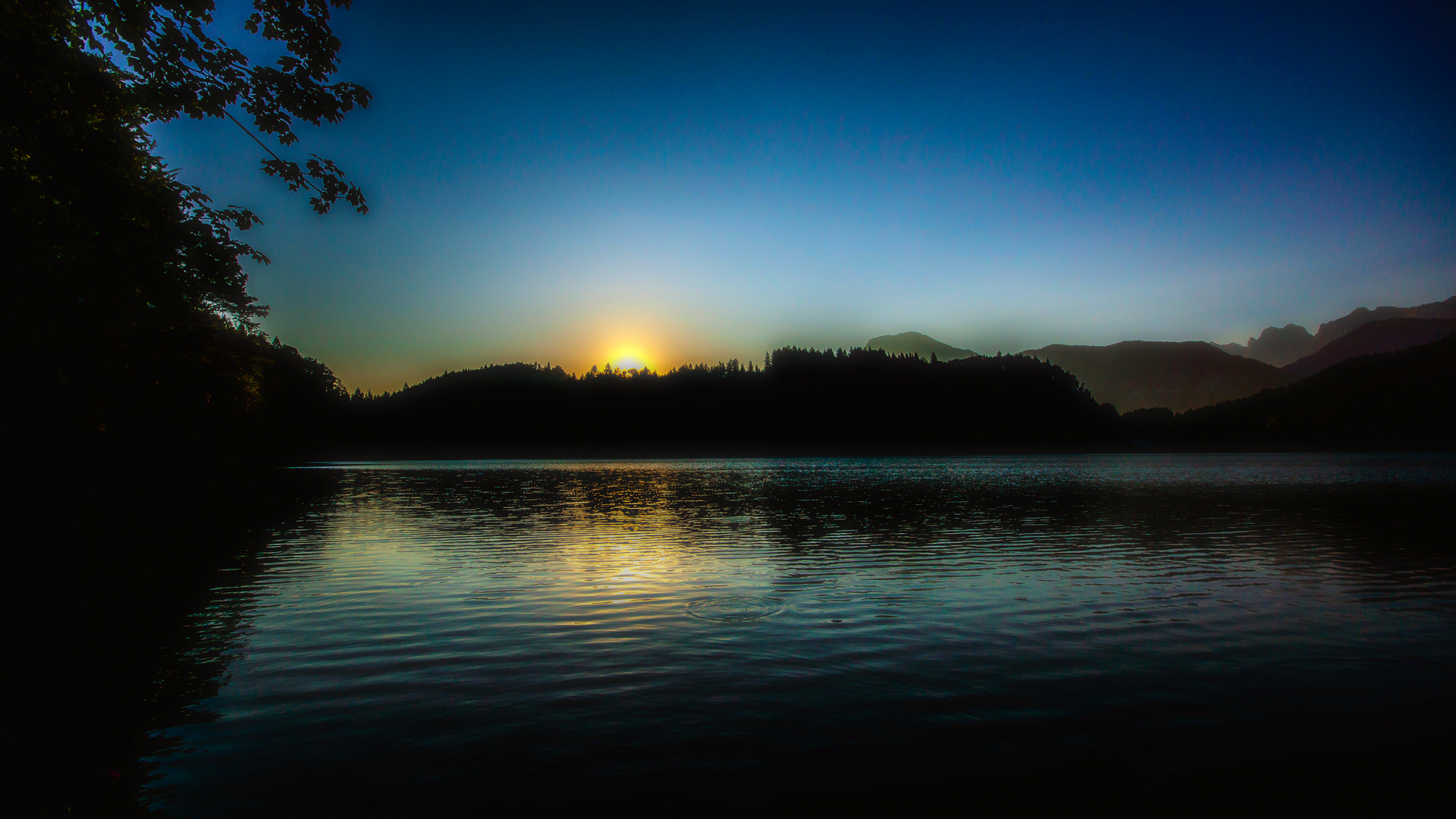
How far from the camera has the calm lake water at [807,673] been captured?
7.92m

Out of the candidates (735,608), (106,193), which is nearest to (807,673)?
(735,608)

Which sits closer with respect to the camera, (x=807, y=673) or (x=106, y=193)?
(x=807, y=673)

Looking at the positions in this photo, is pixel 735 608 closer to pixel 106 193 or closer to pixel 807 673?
pixel 807 673

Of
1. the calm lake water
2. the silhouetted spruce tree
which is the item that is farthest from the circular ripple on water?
the silhouetted spruce tree

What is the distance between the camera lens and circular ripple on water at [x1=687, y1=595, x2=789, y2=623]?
15961 millimetres

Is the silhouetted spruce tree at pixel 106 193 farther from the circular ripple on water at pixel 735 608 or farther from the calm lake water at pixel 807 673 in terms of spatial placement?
the circular ripple on water at pixel 735 608

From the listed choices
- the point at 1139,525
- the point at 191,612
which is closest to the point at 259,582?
the point at 191,612

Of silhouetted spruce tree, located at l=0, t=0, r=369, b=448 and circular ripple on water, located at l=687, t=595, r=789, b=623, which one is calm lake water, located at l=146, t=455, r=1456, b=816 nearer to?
circular ripple on water, located at l=687, t=595, r=789, b=623

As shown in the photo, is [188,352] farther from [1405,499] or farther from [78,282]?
[1405,499]

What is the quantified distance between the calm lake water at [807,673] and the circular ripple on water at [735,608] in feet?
0.43

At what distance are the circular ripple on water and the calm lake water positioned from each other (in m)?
0.13

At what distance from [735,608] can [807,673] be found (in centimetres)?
538

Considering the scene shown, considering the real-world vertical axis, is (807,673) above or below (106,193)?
below

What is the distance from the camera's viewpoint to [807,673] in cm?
1168
